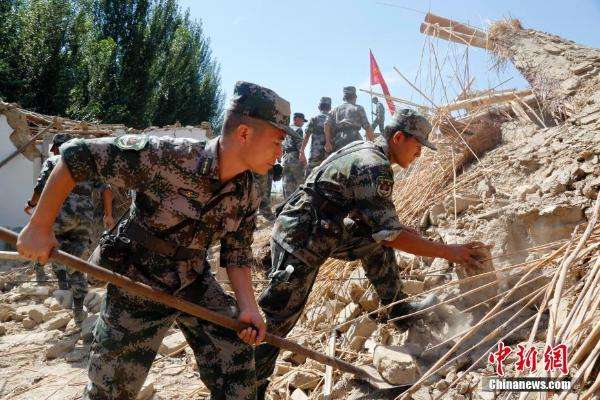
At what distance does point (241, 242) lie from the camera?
7.63 feet

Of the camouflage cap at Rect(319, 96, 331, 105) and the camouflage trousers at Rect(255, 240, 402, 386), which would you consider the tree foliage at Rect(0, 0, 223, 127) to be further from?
the camouflage trousers at Rect(255, 240, 402, 386)

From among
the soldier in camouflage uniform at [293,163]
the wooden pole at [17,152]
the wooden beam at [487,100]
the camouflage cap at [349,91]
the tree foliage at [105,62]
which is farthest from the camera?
the tree foliage at [105,62]

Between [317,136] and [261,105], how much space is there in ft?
22.2

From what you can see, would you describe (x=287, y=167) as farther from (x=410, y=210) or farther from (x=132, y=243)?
(x=132, y=243)

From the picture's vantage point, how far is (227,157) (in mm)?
2139

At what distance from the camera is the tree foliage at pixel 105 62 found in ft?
55.2

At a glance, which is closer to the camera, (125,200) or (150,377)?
(150,377)

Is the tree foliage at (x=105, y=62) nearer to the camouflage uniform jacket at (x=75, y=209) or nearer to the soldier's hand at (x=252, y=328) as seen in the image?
the camouflage uniform jacket at (x=75, y=209)

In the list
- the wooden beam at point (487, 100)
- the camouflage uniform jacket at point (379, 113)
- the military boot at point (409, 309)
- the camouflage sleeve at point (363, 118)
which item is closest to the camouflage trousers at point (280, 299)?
the military boot at point (409, 309)

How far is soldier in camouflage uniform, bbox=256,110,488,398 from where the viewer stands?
264 cm

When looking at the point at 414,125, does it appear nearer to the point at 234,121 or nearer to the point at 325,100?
the point at 234,121

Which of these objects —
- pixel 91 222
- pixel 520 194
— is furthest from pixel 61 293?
pixel 520 194

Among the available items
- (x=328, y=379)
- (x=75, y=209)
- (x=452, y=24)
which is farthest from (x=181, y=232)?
(x=452, y=24)

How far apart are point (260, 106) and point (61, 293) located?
500cm
